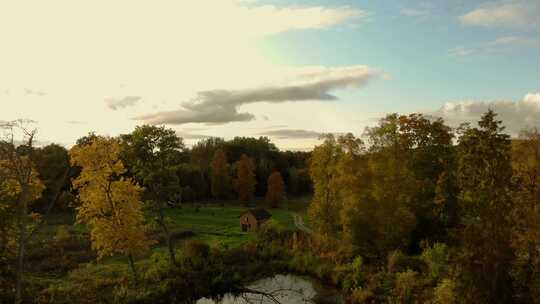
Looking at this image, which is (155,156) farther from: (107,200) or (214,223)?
(214,223)

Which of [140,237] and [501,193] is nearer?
[501,193]

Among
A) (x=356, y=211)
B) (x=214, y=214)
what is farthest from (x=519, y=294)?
(x=214, y=214)

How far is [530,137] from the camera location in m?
25.6

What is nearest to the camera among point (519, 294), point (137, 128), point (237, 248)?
point (519, 294)

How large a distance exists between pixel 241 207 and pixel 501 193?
220 feet

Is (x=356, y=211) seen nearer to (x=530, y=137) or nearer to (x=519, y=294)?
(x=530, y=137)

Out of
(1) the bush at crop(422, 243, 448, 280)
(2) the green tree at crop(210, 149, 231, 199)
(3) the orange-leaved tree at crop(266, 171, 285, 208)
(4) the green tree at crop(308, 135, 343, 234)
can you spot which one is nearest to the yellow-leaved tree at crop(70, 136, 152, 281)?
(4) the green tree at crop(308, 135, 343, 234)

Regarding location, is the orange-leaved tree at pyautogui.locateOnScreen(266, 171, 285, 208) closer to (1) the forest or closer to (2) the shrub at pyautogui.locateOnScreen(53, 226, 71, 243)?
(1) the forest

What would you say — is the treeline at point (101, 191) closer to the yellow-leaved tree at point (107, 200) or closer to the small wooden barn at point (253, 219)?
the yellow-leaved tree at point (107, 200)

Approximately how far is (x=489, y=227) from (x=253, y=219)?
39.7 metres

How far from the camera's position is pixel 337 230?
42.4m

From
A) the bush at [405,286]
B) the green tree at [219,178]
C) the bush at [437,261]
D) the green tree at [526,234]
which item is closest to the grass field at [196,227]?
the green tree at [219,178]

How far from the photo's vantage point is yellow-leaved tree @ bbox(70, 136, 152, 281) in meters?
30.5

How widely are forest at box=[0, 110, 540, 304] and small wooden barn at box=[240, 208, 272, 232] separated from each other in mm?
3387
